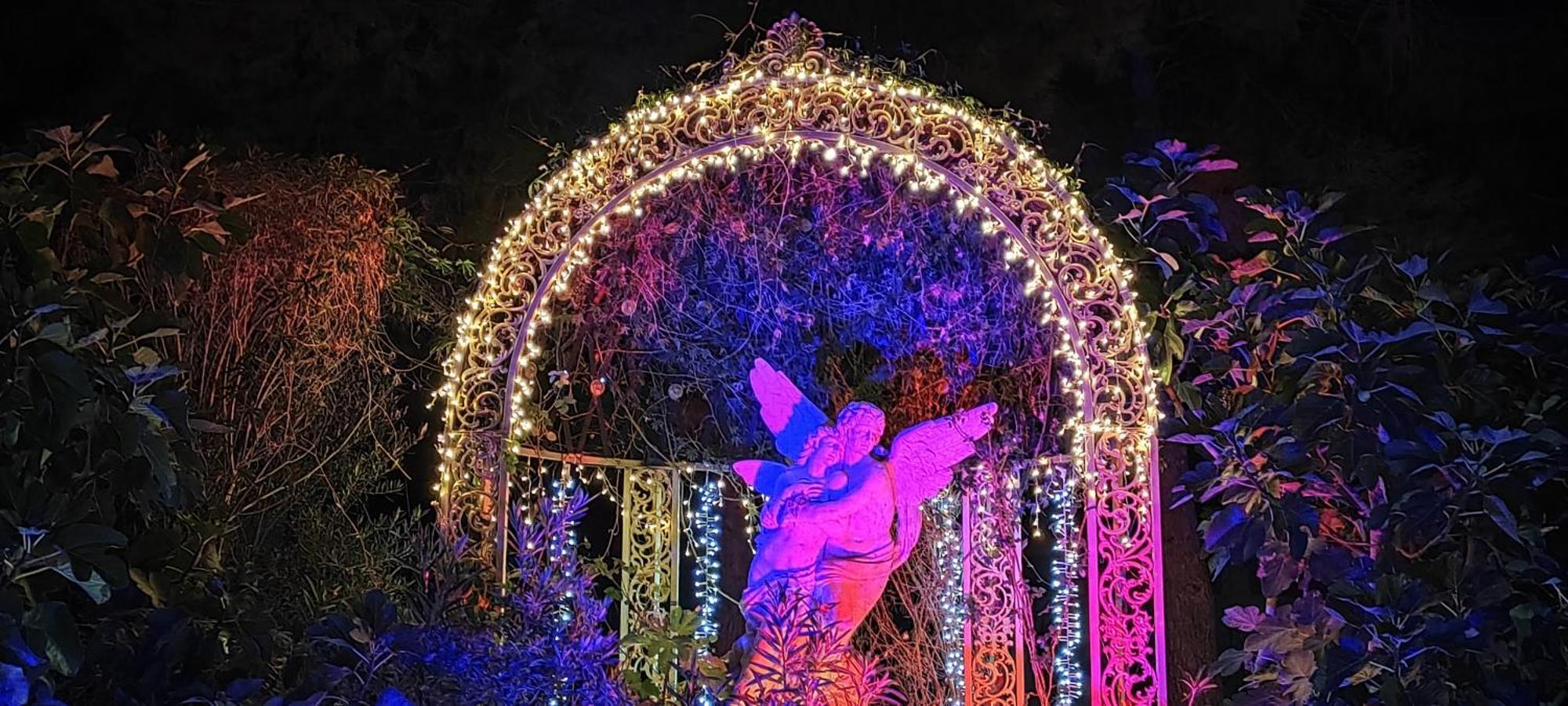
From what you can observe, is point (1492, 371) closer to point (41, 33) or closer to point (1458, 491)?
point (1458, 491)

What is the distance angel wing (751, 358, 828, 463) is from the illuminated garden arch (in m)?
0.74

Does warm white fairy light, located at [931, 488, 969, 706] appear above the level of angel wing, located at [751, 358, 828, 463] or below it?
below

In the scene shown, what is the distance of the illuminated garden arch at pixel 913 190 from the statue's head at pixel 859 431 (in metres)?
0.64

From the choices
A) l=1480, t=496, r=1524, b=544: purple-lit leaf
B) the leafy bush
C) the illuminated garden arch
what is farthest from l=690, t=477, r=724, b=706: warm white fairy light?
l=1480, t=496, r=1524, b=544: purple-lit leaf

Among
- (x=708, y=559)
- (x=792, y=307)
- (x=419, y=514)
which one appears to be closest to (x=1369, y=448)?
(x=792, y=307)

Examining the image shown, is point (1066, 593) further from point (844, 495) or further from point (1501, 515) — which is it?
point (1501, 515)

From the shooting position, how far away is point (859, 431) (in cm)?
456

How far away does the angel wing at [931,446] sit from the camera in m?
4.69

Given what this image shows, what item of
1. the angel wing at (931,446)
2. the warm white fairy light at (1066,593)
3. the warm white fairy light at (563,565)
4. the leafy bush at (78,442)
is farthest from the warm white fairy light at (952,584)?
the leafy bush at (78,442)

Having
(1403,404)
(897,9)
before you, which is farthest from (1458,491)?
(897,9)

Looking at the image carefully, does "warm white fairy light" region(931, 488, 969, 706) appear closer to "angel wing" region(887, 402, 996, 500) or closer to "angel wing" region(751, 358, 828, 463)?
"angel wing" region(887, 402, 996, 500)

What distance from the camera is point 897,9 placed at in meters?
6.57

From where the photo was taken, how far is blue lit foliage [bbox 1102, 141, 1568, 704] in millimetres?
3463

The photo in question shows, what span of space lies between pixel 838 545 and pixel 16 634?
2429 mm
